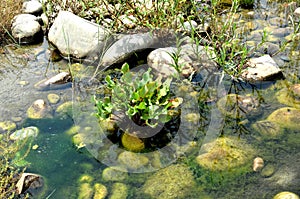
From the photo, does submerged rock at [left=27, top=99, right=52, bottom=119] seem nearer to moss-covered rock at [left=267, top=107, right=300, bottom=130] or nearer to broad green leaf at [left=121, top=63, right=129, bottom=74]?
broad green leaf at [left=121, top=63, right=129, bottom=74]

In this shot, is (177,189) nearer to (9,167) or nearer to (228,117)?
(228,117)

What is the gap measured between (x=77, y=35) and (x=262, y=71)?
229cm

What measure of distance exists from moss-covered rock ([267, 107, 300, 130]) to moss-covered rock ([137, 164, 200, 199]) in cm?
103

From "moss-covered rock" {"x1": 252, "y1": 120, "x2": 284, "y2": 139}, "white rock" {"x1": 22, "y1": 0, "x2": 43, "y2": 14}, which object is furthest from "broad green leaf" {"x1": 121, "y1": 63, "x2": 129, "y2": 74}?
"white rock" {"x1": 22, "y1": 0, "x2": 43, "y2": 14}

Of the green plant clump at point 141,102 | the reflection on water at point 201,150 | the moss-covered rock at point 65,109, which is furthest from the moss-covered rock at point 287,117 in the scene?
the moss-covered rock at point 65,109

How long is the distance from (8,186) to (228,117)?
2.09 m

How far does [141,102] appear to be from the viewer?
128 inches

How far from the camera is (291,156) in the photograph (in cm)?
316

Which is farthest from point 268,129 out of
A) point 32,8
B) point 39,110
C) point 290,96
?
point 32,8

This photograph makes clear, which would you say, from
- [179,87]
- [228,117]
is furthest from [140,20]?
[228,117]

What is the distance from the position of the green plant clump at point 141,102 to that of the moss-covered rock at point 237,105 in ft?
1.96

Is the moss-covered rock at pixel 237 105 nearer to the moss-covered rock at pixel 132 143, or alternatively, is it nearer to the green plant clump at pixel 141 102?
the green plant clump at pixel 141 102

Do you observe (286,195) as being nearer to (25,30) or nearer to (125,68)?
(125,68)

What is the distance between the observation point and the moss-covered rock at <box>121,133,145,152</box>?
3359 millimetres
